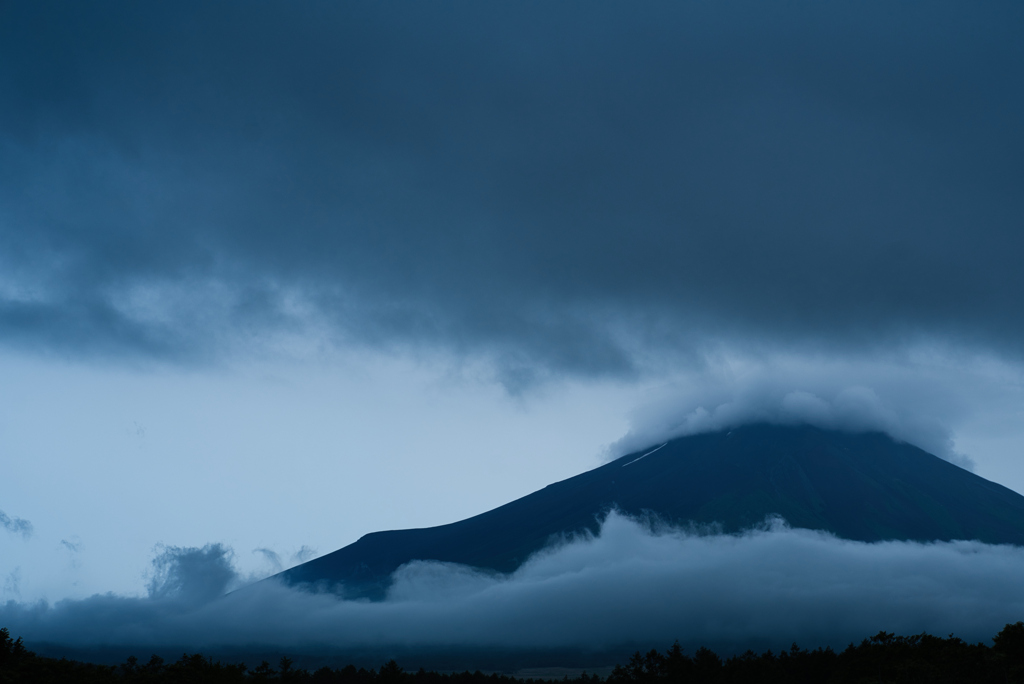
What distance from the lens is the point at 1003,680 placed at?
200 ft

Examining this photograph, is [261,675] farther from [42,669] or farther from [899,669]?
[899,669]

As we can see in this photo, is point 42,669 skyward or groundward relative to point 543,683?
skyward

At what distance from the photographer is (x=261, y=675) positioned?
85250 millimetres

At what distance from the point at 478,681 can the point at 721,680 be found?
131 feet

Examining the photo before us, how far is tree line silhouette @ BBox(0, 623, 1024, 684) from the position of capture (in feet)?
216

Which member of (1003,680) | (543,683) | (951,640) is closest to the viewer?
(1003,680)

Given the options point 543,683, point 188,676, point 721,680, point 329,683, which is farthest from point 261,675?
point 543,683

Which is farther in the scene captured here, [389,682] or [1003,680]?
[389,682]

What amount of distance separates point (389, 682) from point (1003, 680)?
186 ft

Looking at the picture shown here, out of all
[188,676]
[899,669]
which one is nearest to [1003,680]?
[899,669]

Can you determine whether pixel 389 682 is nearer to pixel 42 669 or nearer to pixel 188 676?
pixel 188 676

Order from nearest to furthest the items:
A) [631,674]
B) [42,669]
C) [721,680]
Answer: [42,669] < [721,680] < [631,674]

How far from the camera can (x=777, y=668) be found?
283ft

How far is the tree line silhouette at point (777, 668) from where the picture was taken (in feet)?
216
